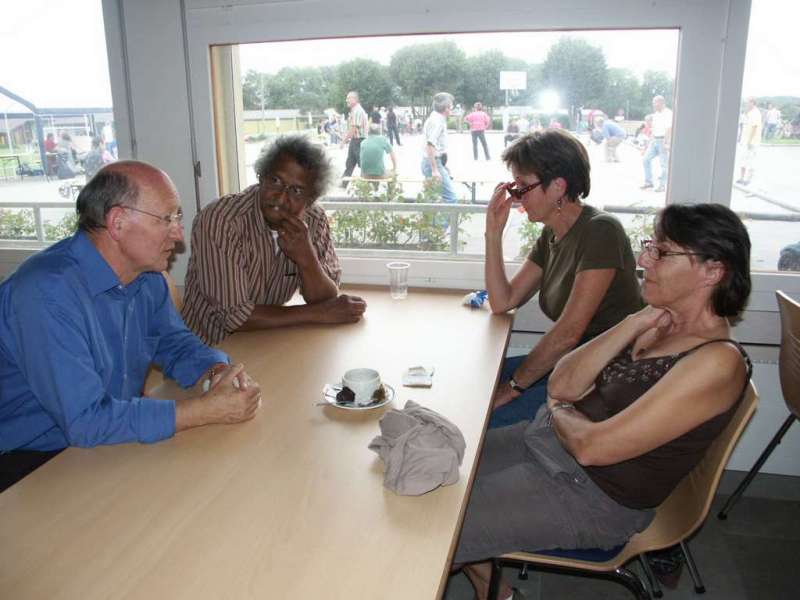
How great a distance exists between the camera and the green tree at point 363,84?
10.3 feet

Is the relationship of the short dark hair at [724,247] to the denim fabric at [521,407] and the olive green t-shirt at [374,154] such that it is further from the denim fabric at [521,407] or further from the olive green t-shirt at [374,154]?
the olive green t-shirt at [374,154]

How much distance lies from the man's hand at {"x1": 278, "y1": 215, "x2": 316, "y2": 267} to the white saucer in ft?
2.58

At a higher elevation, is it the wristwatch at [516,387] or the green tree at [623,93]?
the green tree at [623,93]

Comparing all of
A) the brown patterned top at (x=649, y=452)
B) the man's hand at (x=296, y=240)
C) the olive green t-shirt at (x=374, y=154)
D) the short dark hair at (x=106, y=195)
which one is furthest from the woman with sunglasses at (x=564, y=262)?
the short dark hair at (x=106, y=195)

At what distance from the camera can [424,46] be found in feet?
9.94

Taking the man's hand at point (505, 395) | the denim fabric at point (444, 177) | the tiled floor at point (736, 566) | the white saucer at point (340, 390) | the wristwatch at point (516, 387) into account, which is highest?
the denim fabric at point (444, 177)

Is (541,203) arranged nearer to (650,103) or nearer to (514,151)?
(514,151)

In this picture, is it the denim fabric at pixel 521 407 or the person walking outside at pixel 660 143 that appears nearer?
the denim fabric at pixel 521 407

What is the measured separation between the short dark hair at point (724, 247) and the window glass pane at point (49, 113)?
2.88m

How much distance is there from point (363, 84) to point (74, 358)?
216 cm

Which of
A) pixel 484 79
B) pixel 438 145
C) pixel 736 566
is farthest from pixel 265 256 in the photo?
pixel 736 566

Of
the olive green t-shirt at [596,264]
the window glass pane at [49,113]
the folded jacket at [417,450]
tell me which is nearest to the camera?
the folded jacket at [417,450]

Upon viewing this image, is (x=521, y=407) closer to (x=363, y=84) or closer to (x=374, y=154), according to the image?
(x=374, y=154)

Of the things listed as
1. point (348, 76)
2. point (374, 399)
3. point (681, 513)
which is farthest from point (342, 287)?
point (681, 513)
